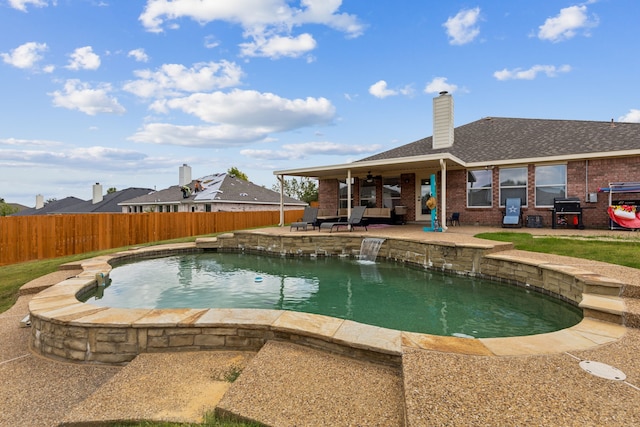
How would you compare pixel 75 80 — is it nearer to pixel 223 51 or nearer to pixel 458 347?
pixel 223 51

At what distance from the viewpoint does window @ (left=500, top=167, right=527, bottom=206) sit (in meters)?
12.2

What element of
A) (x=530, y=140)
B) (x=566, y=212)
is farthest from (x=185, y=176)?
(x=566, y=212)

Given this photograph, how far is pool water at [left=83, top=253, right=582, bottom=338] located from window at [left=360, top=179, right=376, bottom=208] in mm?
7468

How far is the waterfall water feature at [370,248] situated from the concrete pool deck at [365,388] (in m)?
6.23

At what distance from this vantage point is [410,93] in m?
15.9

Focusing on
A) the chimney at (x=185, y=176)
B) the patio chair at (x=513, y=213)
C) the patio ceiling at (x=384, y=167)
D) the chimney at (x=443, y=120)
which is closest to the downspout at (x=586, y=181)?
the patio chair at (x=513, y=213)

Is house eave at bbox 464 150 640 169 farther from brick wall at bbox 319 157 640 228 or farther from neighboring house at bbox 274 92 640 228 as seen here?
brick wall at bbox 319 157 640 228

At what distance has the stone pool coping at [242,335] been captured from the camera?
2760 millimetres

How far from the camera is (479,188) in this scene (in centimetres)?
1302

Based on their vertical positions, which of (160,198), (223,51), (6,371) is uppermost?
(223,51)

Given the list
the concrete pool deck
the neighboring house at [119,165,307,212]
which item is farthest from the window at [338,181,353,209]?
the concrete pool deck

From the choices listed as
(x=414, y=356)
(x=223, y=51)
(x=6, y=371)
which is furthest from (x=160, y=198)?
(x=414, y=356)

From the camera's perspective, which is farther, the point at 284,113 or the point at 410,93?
the point at 284,113

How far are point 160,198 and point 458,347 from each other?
2681 centimetres
